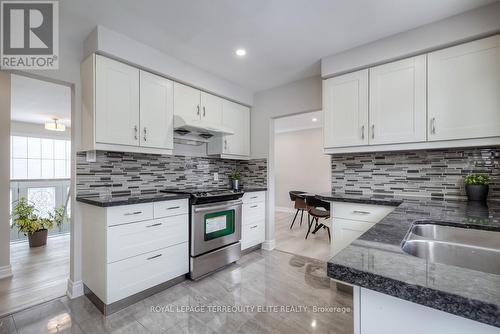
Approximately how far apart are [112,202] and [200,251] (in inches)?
42.4

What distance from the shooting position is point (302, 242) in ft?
12.6

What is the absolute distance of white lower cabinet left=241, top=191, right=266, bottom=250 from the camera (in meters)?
3.23

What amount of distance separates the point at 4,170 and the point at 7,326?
5.56 feet

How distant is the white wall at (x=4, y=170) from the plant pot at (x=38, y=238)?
41.0 inches

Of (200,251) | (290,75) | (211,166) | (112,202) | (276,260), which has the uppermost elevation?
(290,75)

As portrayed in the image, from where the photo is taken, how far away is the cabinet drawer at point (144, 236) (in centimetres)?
195

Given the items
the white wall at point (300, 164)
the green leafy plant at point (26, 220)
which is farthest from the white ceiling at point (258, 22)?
the white wall at point (300, 164)

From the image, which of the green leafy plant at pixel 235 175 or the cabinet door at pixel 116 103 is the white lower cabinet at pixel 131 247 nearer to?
the cabinet door at pixel 116 103

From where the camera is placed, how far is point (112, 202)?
1.90 metres

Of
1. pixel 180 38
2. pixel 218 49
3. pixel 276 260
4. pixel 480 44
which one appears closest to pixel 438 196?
pixel 480 44

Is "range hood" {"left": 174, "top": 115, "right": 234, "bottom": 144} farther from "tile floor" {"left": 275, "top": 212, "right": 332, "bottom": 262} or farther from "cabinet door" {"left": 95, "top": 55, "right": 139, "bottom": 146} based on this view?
"tile floor" {"left": 275, "top": 212, "right": 332, "bottom": 262}

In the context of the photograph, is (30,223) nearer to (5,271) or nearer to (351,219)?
(5,271)

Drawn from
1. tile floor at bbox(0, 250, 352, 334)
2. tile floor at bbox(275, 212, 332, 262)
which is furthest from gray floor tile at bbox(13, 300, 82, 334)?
tile floor at bbox(275, 212, 332, 262)

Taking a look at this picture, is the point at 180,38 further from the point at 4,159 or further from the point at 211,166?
the point at 4,159
